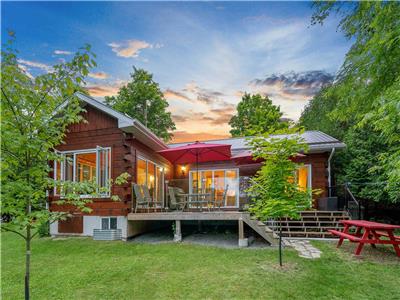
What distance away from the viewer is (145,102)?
23797 mm

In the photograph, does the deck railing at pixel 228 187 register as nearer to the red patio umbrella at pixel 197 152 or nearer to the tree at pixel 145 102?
the red patio umbrella at pixel 197 152

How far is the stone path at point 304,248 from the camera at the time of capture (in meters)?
5.53

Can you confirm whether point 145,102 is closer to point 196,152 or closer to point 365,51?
point 196,152

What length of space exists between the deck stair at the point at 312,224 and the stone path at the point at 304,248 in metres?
0.71

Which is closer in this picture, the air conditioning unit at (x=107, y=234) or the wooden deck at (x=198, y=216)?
the wooden deck at (x=198, y=216)

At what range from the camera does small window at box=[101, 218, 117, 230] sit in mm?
7789

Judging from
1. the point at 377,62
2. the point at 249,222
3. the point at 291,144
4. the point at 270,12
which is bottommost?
the point at 249,222

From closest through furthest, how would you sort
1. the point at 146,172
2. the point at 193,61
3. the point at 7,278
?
the point at 7,278 → the point at 146,172 → the point at 193,61

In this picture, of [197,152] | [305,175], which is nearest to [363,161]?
[305,175]

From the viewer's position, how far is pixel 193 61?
1123cm

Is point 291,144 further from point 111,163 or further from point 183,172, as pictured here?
point 183,172

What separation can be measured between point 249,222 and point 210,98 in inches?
476

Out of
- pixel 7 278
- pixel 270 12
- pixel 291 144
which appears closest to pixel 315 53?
pixel 270 12

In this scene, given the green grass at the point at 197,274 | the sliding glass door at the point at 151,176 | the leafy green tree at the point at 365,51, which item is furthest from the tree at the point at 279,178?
the sliding glass door at the point at 151,176
